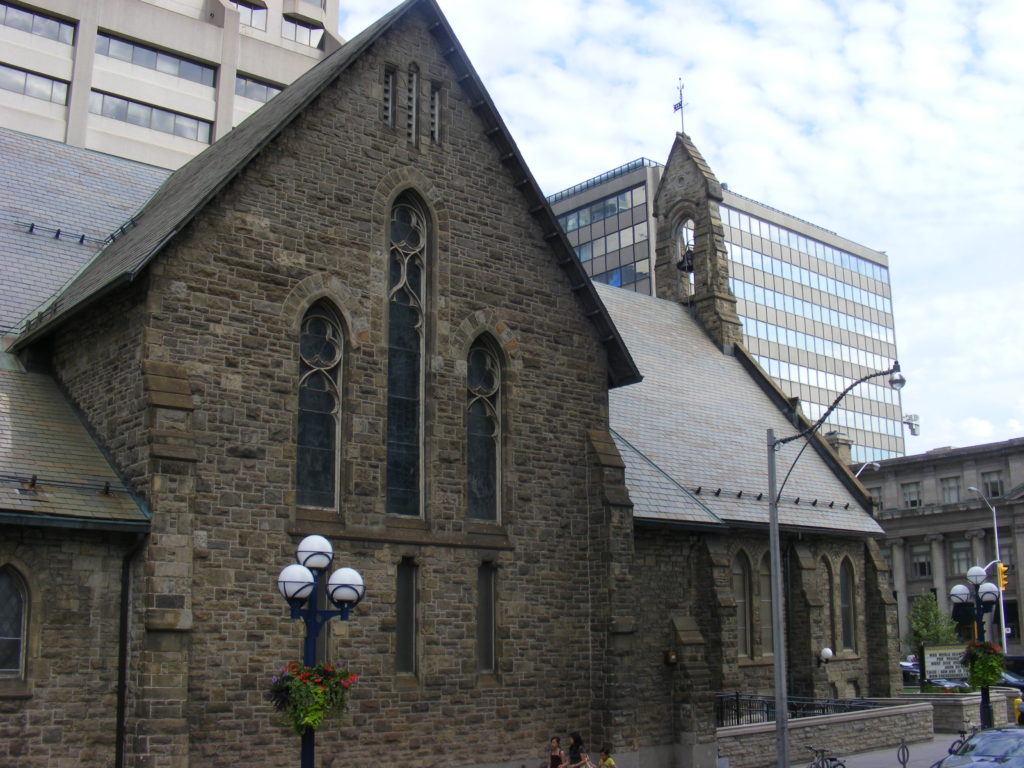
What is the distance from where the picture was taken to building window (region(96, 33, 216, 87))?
2416 inches

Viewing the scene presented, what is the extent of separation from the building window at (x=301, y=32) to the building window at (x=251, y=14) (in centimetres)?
139

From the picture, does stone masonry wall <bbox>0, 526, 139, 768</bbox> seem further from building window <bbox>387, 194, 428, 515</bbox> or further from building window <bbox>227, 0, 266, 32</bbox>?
building window <bbox>227, 0, 266, 32</bbox>

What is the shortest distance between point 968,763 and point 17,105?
5427cm

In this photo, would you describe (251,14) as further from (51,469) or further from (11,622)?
(11,622)

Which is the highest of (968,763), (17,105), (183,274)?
(17,105)

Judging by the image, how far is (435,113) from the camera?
2311 centimetres

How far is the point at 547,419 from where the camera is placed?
2339cm

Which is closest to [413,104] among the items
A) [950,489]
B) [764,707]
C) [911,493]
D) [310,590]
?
[310,590]

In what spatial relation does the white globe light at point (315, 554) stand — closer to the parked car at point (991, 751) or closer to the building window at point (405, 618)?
the building window at point (405, 618)

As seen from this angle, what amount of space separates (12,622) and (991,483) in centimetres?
7154

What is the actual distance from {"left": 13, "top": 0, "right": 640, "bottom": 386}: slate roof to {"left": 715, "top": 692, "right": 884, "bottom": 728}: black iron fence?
9082 millimetres

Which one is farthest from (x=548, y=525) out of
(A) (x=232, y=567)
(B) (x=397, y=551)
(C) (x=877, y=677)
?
(C) (x=877, y=677)

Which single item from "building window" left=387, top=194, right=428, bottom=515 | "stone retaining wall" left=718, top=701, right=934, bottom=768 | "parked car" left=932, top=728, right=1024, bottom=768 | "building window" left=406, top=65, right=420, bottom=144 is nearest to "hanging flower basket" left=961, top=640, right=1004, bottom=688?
"stone retaining wall" left=718, top=701, right=934, bottom=768

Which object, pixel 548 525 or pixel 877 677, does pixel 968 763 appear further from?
pixel 877 677
